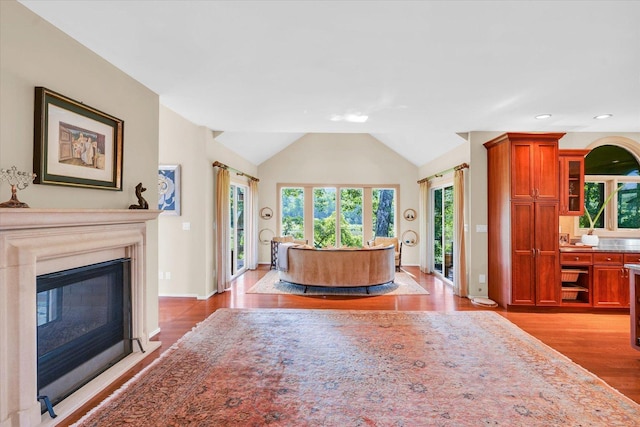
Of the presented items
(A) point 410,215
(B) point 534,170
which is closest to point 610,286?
(B) point 534,170

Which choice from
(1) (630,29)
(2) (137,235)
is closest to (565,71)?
(1) (630,29)

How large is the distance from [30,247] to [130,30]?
1.60 metres

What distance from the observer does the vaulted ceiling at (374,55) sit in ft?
6.63

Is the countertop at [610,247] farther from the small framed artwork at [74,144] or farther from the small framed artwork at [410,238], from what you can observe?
the small framed artwork at [74,144]

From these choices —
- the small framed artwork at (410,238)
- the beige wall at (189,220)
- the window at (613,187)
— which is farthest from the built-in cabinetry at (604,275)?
the beige wall at (189,220)

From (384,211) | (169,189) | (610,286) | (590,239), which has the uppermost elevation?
(169,189)

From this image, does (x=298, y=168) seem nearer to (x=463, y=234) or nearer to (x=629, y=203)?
(x=463, y=234)

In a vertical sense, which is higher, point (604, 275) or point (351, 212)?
point (351, 212)

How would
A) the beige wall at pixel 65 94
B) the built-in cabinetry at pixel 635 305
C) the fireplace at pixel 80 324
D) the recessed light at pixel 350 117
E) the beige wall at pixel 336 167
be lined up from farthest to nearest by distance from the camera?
1. the beige wall at pixel 336 167
2. the recessed light at pixel 350 117
3. the built-in cabinetry at pixel 635 305
4. the fireplace at pixel 80 324
5. the beige wall at pixel 65 94

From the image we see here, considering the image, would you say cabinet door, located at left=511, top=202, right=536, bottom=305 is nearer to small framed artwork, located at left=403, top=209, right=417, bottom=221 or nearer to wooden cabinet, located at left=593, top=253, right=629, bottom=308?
wooden cabinet, located at left=593, top=253, right=629, bottom=308

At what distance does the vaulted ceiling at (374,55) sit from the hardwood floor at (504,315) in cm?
265

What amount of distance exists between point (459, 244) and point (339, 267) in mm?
2002

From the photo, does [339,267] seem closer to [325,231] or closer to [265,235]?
[325,231]

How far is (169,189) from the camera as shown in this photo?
16.5ft
